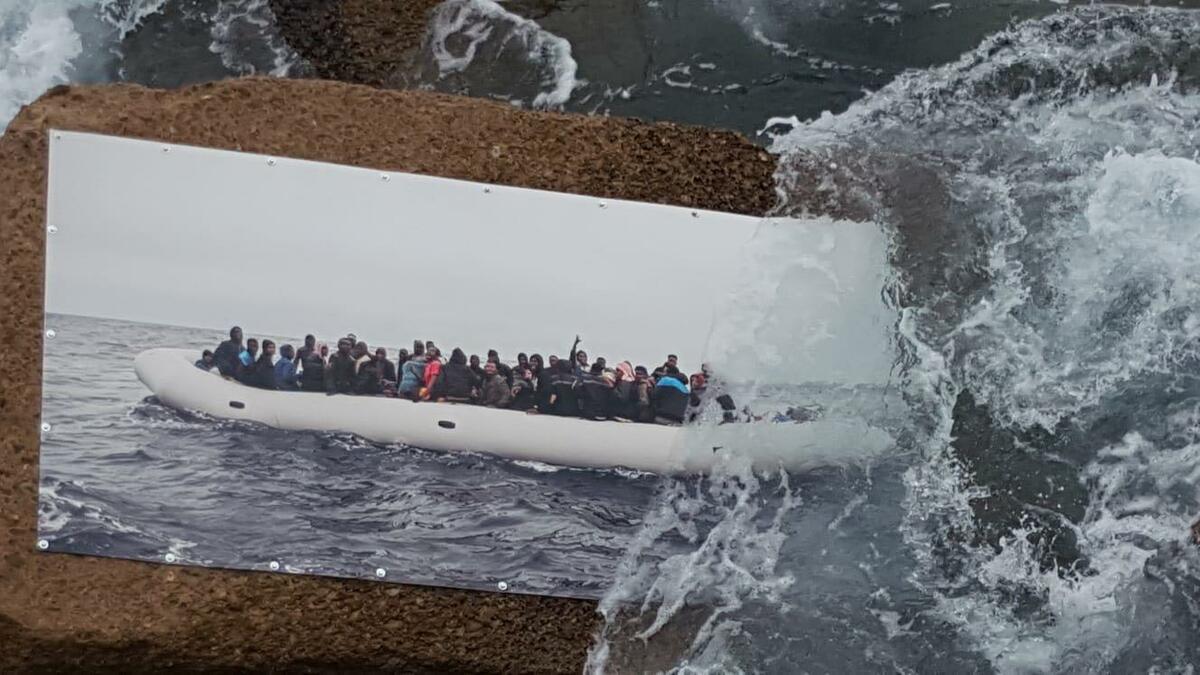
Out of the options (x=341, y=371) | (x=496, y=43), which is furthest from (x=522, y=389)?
(x=496, y=43)

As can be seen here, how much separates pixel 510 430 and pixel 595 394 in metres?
0.21

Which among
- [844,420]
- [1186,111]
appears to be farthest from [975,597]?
[1186,111]

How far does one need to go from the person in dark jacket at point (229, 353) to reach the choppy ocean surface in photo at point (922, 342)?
74mm

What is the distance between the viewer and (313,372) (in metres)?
2.32

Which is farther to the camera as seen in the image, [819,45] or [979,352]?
[819,45]

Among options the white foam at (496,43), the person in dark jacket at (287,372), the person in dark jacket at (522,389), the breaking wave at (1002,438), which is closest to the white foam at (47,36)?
the white foam at (496,43)

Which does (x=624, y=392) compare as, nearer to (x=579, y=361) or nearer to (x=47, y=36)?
(x=579, y=361)

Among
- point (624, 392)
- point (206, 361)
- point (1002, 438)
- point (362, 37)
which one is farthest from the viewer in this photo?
point (362, 37)

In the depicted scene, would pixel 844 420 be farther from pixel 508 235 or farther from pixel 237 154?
pixel 237 154

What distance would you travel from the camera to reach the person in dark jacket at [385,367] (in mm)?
2328

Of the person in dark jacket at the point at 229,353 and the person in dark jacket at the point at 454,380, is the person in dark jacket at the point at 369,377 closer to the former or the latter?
the person in dark jacket at the point at 454,380

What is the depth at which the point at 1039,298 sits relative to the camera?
8.43 ft

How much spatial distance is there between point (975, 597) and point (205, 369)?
1838mm

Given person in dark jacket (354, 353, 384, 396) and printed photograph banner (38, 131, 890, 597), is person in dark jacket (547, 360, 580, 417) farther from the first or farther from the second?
person in dark jacket (354, 353, 384, 396)
